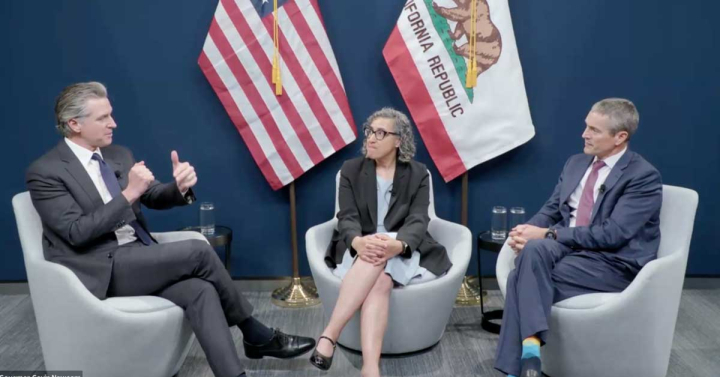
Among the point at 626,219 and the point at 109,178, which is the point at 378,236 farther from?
the point at 109,178

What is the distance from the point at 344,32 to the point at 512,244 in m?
1.73

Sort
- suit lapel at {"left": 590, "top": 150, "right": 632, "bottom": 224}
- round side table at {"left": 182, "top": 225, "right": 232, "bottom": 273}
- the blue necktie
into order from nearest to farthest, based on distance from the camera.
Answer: the blue necktie
suit lapel at {"left": 590, "top": 150, "right": 632, "bottom": 224}
round side table at {"left": 182, "top": 225, "right": 232, "bottom": 273}

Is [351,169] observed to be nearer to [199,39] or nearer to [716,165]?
[199,39]

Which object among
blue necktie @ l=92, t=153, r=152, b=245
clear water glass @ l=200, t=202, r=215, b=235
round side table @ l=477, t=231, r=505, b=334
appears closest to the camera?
blue necktie @ l=92, t=153, r=152, b=245

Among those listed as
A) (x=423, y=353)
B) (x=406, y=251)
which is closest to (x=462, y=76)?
(x=406, y=251)

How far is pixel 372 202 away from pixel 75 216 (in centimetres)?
150

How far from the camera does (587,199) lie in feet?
11.8

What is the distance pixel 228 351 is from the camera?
125 inches

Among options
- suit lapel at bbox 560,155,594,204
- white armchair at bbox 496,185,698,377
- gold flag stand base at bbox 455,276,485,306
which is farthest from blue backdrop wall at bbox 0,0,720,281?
white armchair at bbox 496,185,698,377

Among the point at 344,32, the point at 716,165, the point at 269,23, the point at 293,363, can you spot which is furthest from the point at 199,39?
the point at 716,165

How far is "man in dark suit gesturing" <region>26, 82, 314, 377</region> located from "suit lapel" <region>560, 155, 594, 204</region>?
1635 mm

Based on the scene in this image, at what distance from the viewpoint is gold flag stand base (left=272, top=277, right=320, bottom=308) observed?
4512 millimetres

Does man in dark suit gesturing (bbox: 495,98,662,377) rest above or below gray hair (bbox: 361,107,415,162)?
below

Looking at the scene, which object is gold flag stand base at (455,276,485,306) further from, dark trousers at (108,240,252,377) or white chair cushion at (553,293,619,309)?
dark trousers at (108,240,252,377)
